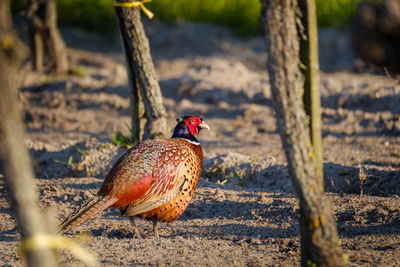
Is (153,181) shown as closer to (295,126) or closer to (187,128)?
(187,128)

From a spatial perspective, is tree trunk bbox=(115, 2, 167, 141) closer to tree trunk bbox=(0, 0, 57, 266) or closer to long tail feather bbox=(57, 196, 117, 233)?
long tail feather bbox=(57, 196, 117, 233)

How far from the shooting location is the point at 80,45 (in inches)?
484

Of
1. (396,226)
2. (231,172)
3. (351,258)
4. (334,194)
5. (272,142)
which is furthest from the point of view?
(272,142)

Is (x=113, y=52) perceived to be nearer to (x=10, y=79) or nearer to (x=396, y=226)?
(x=396, y=226)

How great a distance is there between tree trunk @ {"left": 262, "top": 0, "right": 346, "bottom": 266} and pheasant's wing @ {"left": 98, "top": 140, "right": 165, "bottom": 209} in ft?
4.46

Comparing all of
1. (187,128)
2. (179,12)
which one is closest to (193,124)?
(187,128)

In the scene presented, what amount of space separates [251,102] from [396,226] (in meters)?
4.89

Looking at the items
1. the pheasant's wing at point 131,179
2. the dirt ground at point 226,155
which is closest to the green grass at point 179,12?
the dirt ground at point 226,155

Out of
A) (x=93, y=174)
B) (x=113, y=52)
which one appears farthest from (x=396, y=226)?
(x=113, y=52)

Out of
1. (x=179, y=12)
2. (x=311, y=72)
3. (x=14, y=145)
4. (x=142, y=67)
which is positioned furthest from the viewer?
(x=179, y=12)

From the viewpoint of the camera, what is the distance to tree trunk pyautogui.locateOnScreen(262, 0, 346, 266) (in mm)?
2393

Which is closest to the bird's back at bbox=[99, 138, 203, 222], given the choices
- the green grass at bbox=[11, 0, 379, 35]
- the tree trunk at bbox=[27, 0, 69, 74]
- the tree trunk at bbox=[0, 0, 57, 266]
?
the tree trunk at bbox=[0, 0, 57, 266]

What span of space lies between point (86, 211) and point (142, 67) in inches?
80.1

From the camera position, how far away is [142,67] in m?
5.00
